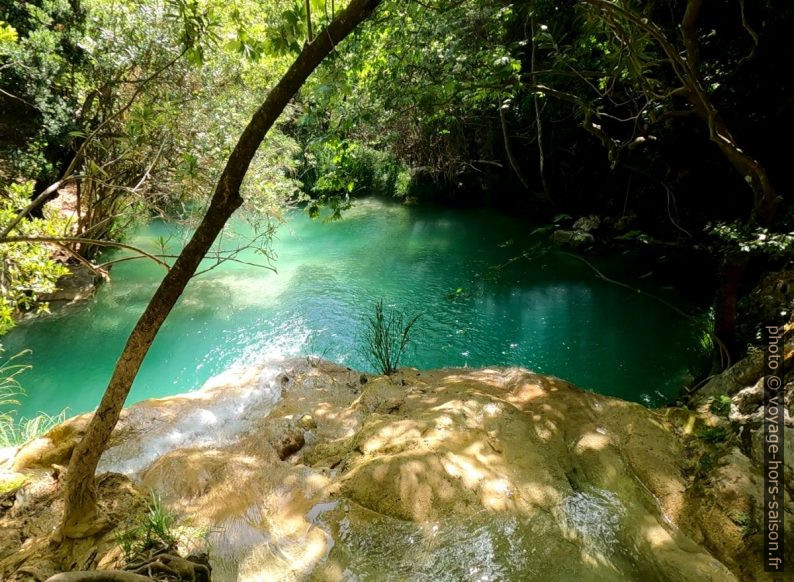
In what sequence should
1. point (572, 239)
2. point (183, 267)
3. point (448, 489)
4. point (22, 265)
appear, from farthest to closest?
point (572, 239) < point (22, 265) < point (448, 489) < point (183, 267)

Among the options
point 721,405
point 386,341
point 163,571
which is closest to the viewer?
point 163,571

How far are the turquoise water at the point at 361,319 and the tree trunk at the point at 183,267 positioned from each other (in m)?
3.12

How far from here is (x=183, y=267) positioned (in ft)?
7.09

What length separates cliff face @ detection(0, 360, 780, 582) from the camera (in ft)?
7.18

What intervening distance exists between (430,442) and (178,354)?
19.5 feet

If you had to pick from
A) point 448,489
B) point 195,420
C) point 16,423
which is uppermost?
point 448,489

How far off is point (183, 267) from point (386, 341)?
389 centimetres

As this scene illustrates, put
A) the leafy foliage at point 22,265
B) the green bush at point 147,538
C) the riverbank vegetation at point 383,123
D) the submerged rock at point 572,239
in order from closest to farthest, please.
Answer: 1. the green bush at point 147,538
2. the riverbank vegetation at point 383,123
3. the leafy foliage at point 22,265
4. the submerged rock at point 572,239

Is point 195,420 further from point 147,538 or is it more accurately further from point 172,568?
point 172,568

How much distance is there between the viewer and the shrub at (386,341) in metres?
5.78

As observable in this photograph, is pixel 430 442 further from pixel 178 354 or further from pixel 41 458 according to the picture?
pixel 178 354

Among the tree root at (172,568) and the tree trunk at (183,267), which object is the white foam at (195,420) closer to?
the tree trunk at (183,267)

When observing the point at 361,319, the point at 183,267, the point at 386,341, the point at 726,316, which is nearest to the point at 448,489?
the point at 183,267

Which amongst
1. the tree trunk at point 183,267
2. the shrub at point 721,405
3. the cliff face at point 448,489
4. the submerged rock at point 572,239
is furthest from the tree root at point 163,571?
the submerged rock at point 572,239
